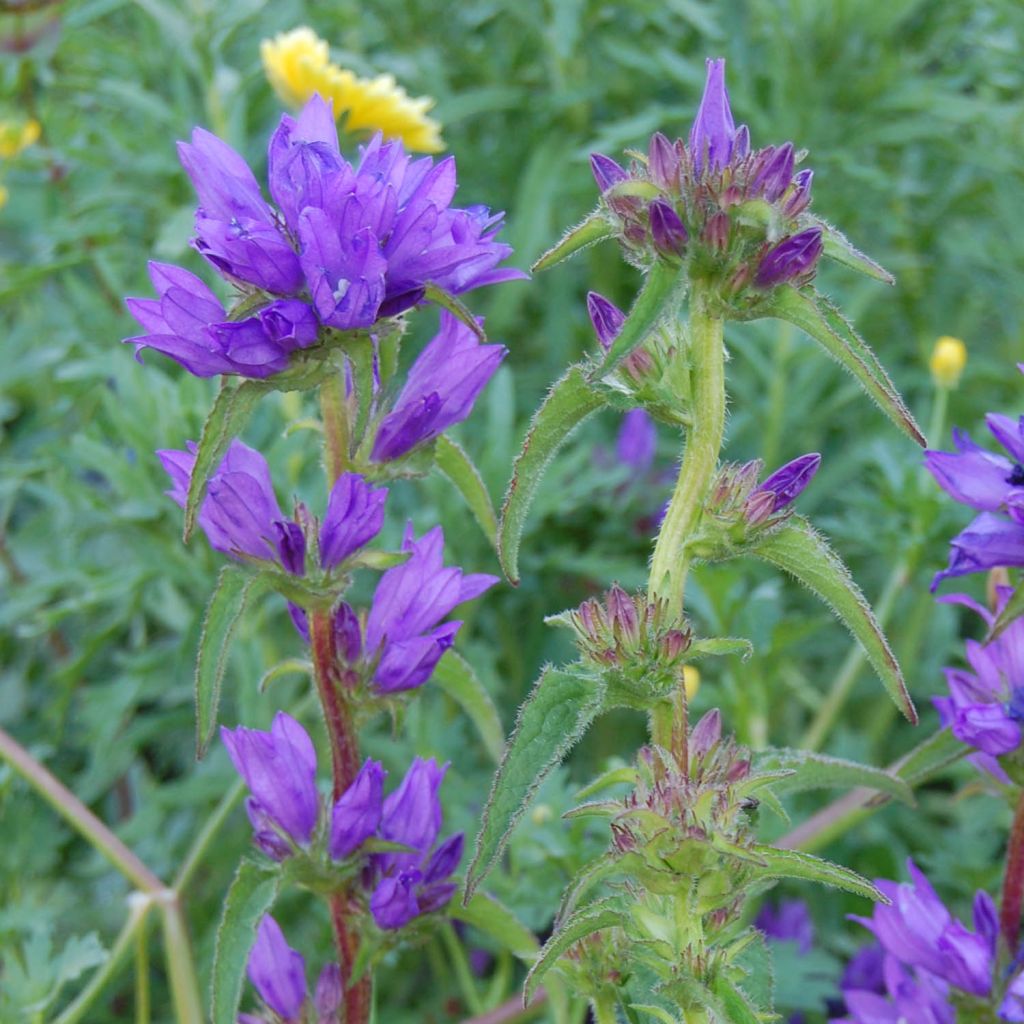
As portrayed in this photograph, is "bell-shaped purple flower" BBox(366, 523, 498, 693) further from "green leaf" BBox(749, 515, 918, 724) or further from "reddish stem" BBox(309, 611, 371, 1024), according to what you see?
"green leaf" BBox(749, 515, 918, 724)

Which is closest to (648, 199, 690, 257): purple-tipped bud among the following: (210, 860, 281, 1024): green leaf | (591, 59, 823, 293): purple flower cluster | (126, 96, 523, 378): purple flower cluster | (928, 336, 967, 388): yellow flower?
(591, 59, 823, 293): purple flower cluster

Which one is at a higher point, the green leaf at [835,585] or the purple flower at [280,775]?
the green leaf at [835,585]

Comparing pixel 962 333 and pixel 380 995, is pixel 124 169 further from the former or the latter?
pixel 962 333

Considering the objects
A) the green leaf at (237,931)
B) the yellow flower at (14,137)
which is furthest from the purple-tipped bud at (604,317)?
the yellow flower at (14,137)

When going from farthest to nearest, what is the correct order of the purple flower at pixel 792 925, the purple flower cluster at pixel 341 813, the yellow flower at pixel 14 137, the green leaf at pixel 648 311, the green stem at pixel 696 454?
the yellow flower at pixel 14 137, the purple flower at pixel 792 925, the purple flower cluster at pixel 341 813, the green stem at pixel 696 454, the green leaf at pixel 648 311

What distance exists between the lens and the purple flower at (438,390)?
38.9 inches

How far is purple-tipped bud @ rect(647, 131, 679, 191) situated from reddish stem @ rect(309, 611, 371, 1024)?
1.25 feet

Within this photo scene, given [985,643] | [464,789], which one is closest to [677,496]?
[985,643]

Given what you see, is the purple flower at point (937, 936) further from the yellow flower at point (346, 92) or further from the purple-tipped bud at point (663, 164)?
the yellow flower at point (346, 92)

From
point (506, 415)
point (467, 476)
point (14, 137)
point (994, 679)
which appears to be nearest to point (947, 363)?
point (506, 415)

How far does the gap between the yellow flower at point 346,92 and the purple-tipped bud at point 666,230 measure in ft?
3.52

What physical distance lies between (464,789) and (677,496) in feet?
2.33

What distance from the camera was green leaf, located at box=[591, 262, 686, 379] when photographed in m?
0.80

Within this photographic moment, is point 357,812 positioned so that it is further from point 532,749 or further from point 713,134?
point 713,134
